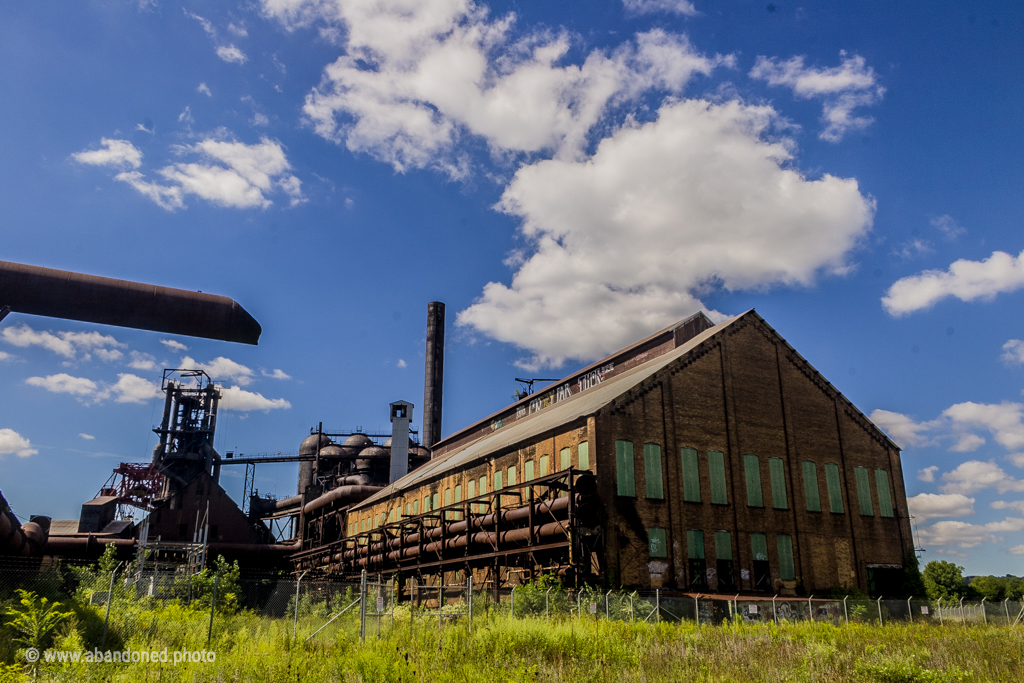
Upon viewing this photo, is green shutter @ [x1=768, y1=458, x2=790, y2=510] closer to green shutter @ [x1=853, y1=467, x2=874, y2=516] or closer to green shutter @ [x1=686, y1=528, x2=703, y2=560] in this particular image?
green shutter @ [x1=686, y1=528, x2=703, y2=560]

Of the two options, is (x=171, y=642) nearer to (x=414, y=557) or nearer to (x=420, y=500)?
(x=414, y=557)

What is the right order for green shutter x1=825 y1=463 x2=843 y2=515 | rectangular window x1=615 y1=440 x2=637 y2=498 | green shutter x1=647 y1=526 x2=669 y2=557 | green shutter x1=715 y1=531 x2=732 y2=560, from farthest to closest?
green shutter x1=825 y1=463 x2=843 y2=515 < green shutter x1=715 y1=531 x2=732 y2=560 < rectangular window x1=615 y1=440 x2=637 y2=498 < green shutter x1=647 y1=526 x2=669 y2=557

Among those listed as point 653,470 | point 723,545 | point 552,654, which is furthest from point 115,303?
point 723,545

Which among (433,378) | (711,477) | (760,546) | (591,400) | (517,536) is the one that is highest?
(433,378)

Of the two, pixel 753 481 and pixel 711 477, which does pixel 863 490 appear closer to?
pixel 753 481

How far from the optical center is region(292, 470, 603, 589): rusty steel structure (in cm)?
2217

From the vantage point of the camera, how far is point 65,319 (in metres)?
18.0

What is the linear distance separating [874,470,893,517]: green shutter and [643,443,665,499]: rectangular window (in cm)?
1128

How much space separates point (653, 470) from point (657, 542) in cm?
236

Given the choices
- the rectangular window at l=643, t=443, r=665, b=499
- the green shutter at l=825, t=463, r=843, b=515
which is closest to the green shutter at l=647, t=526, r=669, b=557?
the rectangular window at l=643, t=443, r=665, b=499

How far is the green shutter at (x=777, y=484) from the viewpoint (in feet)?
89.1

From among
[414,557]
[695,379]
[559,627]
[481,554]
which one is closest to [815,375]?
[695,379]

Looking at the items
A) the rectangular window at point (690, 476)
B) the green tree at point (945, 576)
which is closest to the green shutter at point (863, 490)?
the rectangular window at point (690, 476)

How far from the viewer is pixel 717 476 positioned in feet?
86.1
